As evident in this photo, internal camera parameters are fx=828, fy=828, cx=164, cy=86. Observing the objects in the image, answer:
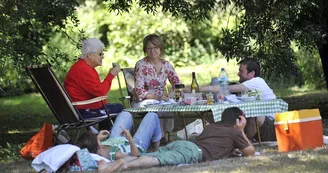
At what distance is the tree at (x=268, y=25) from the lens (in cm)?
916

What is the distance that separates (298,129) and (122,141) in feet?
4.57

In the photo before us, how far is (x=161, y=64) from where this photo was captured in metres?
8.04

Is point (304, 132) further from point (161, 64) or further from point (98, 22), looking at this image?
point (98, 22)

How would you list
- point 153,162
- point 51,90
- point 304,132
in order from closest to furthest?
point 153,162 < point 304,132 < point 51,90

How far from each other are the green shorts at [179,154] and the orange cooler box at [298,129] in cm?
83

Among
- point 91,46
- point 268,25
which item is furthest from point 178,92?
point 268,25

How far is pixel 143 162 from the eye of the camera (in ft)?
19.6

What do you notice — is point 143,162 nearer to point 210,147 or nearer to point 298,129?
point 210,147

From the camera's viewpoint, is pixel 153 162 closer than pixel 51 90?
Yes

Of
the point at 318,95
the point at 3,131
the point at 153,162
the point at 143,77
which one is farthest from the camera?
the point at 318,95

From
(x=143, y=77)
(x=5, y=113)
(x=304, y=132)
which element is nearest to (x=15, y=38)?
(x=143, y=77)

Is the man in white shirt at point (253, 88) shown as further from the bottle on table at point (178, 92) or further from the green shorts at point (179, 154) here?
the green shorts at point (179, 154)

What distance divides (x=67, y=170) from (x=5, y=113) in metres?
8.89

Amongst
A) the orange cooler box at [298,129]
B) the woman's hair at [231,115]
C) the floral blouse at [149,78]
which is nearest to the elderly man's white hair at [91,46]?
the floral blouse at [149,78]
